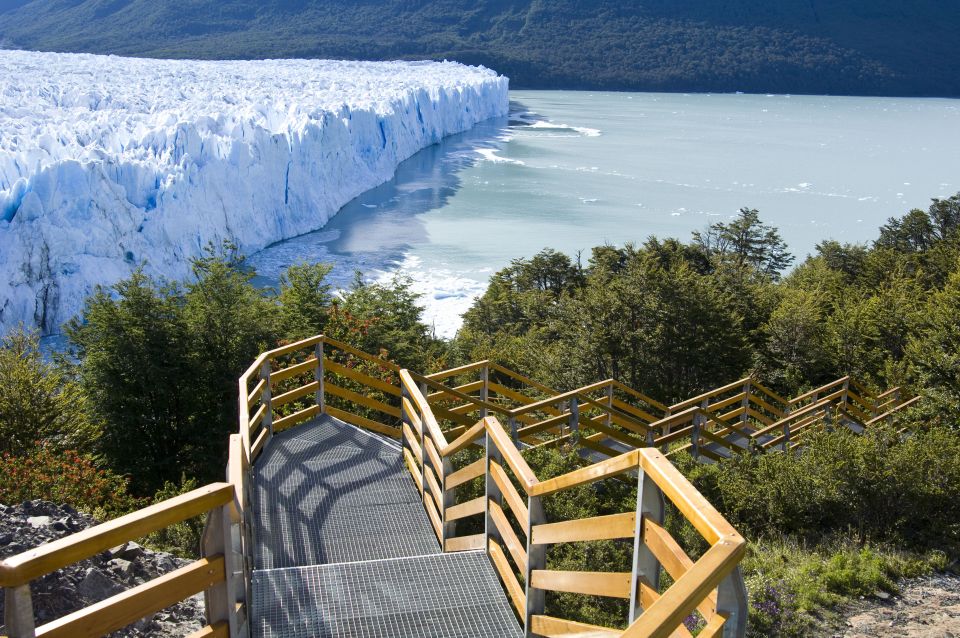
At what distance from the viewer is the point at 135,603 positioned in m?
1.98

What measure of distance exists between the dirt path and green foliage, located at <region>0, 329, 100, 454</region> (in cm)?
808

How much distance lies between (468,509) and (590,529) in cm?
143

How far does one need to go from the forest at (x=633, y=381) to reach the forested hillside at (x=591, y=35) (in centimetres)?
9482

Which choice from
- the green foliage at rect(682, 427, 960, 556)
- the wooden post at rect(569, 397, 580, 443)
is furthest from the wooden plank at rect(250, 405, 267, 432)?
the green foliage at rect(682, 427, 960, 556)

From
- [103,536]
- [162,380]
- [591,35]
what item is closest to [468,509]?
[103,536]

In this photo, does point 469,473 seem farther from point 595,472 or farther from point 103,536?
point 103,536

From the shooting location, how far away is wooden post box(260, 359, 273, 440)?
5422 mm

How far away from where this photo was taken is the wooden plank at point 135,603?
6.06ft

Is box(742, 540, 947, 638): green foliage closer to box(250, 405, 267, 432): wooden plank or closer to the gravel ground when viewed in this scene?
the gravel ground

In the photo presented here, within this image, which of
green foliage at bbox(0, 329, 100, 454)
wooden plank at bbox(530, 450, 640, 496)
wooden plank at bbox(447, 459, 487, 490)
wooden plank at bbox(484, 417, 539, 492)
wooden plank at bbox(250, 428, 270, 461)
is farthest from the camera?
green foliage at bbox(0, 329, 100, 454)

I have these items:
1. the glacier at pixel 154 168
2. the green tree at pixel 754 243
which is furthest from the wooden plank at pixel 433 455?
the green tree at pixel 754 243

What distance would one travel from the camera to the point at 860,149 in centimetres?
5950

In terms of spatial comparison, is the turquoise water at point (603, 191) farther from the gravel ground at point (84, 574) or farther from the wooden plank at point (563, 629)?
the wooden plank at point (563, 629)

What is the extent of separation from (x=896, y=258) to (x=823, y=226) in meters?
11.3
